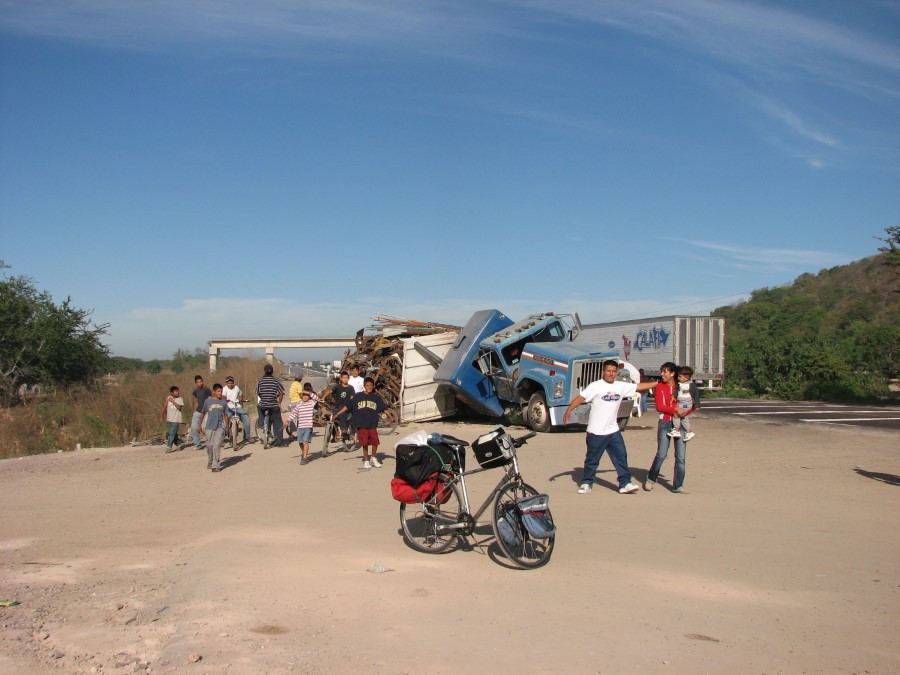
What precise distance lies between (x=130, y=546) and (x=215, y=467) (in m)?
5.93

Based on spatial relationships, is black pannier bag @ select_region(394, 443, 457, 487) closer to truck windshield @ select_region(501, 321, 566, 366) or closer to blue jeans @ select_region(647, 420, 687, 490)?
blue jeans @ select_region(647, 420, 687, 490)

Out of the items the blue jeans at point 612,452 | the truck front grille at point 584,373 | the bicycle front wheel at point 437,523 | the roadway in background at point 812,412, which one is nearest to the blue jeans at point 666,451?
the blue jeans at point 612,452

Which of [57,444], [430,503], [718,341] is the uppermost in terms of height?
[718,341]

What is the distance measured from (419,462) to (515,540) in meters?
1.17

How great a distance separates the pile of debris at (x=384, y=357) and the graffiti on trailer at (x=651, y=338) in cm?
1148

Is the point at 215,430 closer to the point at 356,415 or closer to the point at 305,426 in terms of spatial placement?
the point at 305,426

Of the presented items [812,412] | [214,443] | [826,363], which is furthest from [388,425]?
[826,363]

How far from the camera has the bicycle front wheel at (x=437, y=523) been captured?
7434mm

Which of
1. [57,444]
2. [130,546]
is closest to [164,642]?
[130,546]

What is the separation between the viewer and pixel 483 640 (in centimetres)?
533

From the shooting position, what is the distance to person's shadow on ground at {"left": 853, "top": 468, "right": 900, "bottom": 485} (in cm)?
1126

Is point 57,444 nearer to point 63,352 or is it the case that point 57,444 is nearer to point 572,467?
point 572,467

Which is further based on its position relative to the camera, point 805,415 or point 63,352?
point 63,352

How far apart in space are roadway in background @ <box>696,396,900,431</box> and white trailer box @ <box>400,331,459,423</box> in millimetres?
8270
